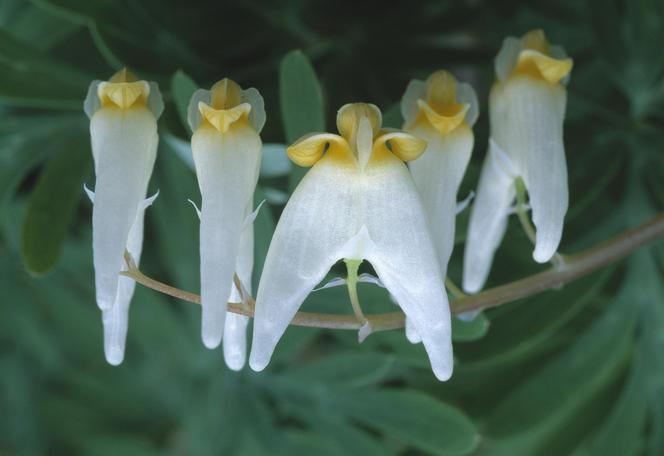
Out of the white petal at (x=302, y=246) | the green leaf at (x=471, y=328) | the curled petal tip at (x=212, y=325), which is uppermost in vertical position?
the white petal at (x=302, y=246)

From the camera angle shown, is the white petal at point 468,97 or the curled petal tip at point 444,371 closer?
the curled petal tip at point 444,371

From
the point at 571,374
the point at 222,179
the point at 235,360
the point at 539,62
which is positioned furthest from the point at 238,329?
the point at 571,374

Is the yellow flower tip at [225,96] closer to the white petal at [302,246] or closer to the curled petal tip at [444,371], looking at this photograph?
the white petal at [302,246]

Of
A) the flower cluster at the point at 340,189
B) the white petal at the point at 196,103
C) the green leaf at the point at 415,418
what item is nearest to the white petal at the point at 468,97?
the flower cluster at the point at 340,189

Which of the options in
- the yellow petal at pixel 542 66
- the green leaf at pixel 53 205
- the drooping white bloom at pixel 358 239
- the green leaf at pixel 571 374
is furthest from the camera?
the green leaf at pixel 571 374

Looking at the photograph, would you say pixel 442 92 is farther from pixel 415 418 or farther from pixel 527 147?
pixel 415 418

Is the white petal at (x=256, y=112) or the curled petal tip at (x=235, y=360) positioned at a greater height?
the white petal at (x=256, y=112)

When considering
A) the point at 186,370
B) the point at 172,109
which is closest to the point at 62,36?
the point at 172,109
